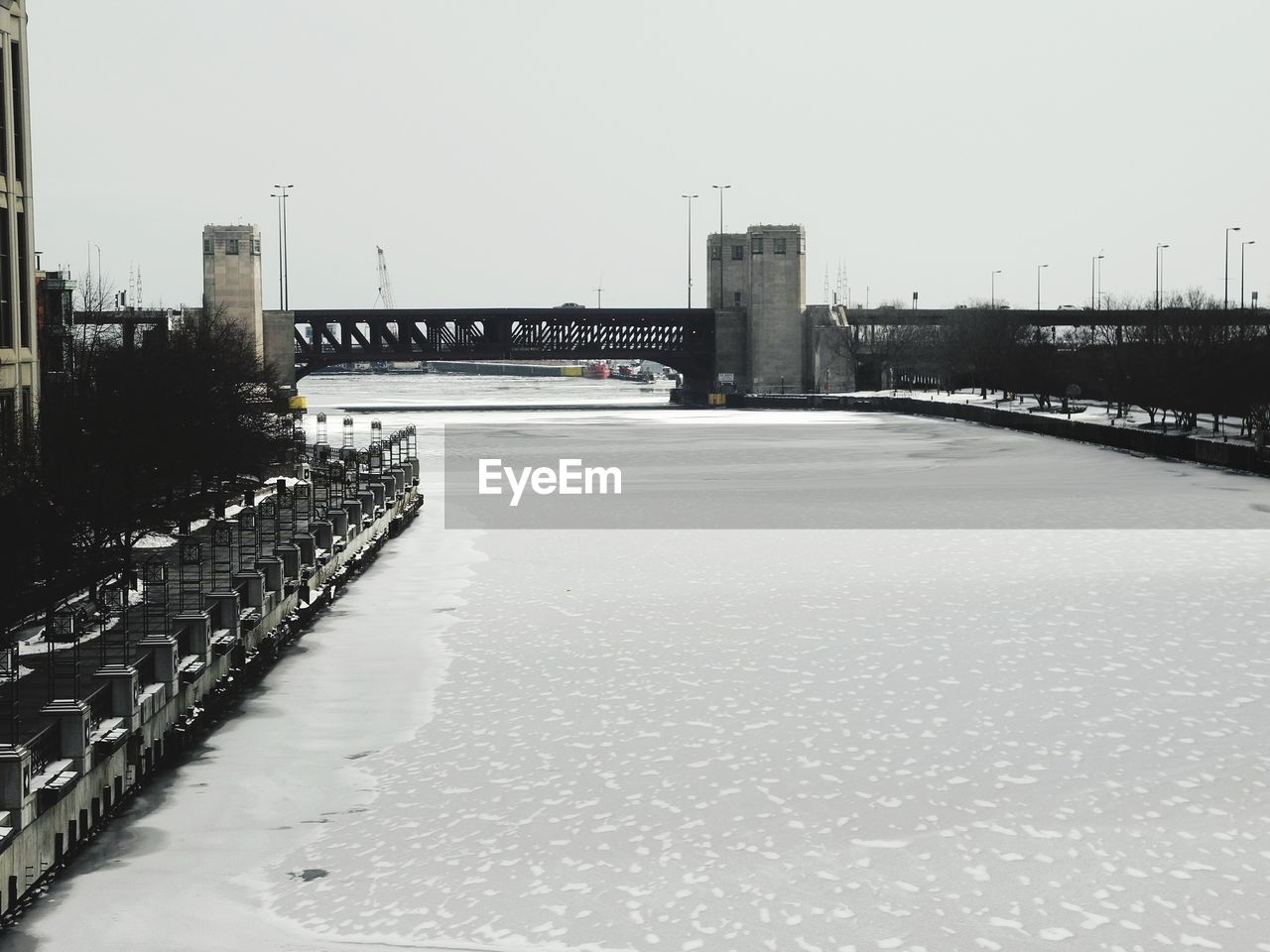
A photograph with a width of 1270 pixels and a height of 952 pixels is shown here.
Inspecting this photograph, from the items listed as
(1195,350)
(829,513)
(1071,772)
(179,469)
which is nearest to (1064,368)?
→ (1195,350)

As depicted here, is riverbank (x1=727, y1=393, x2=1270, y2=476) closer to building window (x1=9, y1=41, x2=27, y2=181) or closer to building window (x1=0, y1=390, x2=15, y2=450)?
building window (x1=9, y1=41, x2=27, y2=181)

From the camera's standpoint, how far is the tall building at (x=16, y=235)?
108 feet

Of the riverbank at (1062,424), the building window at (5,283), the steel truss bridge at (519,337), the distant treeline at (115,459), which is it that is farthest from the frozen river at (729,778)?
the steel truss bridge at (519,337)

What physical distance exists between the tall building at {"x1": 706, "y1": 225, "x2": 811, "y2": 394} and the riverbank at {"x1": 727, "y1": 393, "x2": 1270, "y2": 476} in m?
8.29

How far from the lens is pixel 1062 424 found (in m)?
85.4

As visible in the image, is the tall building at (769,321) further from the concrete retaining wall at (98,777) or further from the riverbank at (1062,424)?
the concrete retaining wall at (98,777)

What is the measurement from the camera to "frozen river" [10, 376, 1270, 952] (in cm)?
1488

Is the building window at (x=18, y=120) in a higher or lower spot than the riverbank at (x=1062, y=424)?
higher

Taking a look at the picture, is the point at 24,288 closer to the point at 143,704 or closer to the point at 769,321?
the point at 143,704

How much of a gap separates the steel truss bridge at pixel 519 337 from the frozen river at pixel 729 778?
106 meters

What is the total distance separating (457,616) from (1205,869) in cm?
1699

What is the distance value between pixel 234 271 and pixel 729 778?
133 meters

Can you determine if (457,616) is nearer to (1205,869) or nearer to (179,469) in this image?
(179,469)

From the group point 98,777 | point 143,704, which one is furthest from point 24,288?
point 98,777
